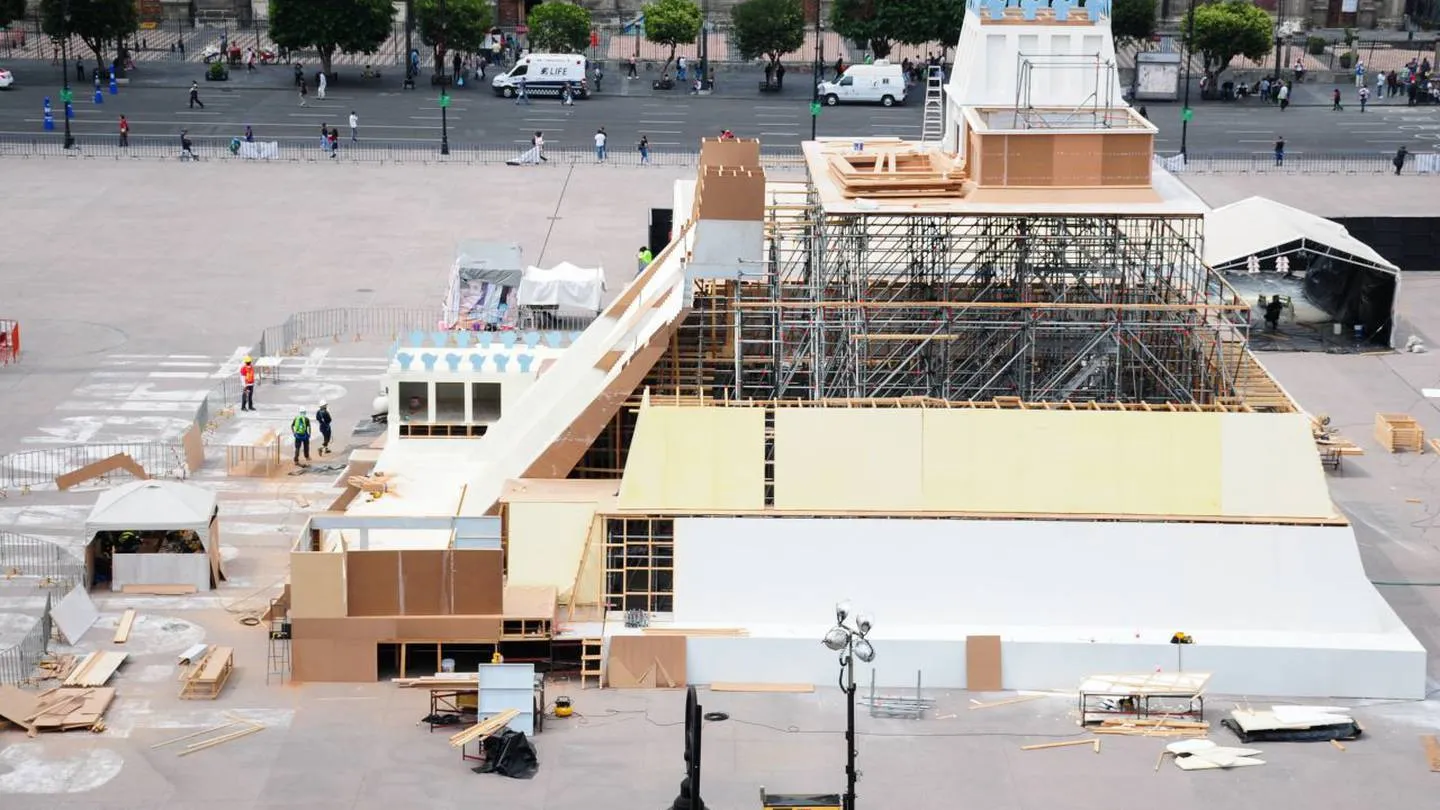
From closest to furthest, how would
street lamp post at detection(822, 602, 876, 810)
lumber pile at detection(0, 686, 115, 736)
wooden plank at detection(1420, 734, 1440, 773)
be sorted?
street lamp post at detection(822, 602, 876, 810) < wooden plank at detection(1420, 734, 1440, 773) < lumber pile at detection(0, 686, 115, 736)

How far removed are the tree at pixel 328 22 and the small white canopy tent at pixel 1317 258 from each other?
4772 centimetres

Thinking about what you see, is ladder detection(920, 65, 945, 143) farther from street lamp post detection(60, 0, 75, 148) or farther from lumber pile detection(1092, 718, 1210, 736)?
street lamp post detection(60, 0, 75, 148)

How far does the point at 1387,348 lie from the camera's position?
197ft

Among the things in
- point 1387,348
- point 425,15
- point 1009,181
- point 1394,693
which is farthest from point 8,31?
point 1394,693

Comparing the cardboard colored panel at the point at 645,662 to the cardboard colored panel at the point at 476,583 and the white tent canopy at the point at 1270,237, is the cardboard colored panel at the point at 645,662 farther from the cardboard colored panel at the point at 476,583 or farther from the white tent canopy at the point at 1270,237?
the white tent canopy at the point at 1270,237

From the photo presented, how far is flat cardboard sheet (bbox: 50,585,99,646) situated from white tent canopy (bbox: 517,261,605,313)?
21801 mm

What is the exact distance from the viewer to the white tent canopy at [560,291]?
197ft

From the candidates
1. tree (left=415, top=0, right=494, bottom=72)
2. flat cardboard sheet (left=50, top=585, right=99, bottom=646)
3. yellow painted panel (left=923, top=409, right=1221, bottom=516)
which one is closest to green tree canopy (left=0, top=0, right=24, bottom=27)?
tree (left=415, top=0, right=494, bottom=72)

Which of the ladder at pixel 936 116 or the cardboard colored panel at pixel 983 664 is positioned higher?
the ladder at pixel 936 116

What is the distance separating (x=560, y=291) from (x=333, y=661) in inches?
939

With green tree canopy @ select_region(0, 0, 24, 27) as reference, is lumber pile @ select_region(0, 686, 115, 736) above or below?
below

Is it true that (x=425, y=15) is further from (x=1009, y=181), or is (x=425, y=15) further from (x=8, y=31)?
(x=1009, y=181)

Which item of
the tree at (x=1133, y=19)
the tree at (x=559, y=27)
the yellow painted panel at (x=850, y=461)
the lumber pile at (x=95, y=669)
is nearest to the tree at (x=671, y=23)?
the tree at (x=559, y=27)

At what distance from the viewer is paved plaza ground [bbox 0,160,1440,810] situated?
3409 cm
